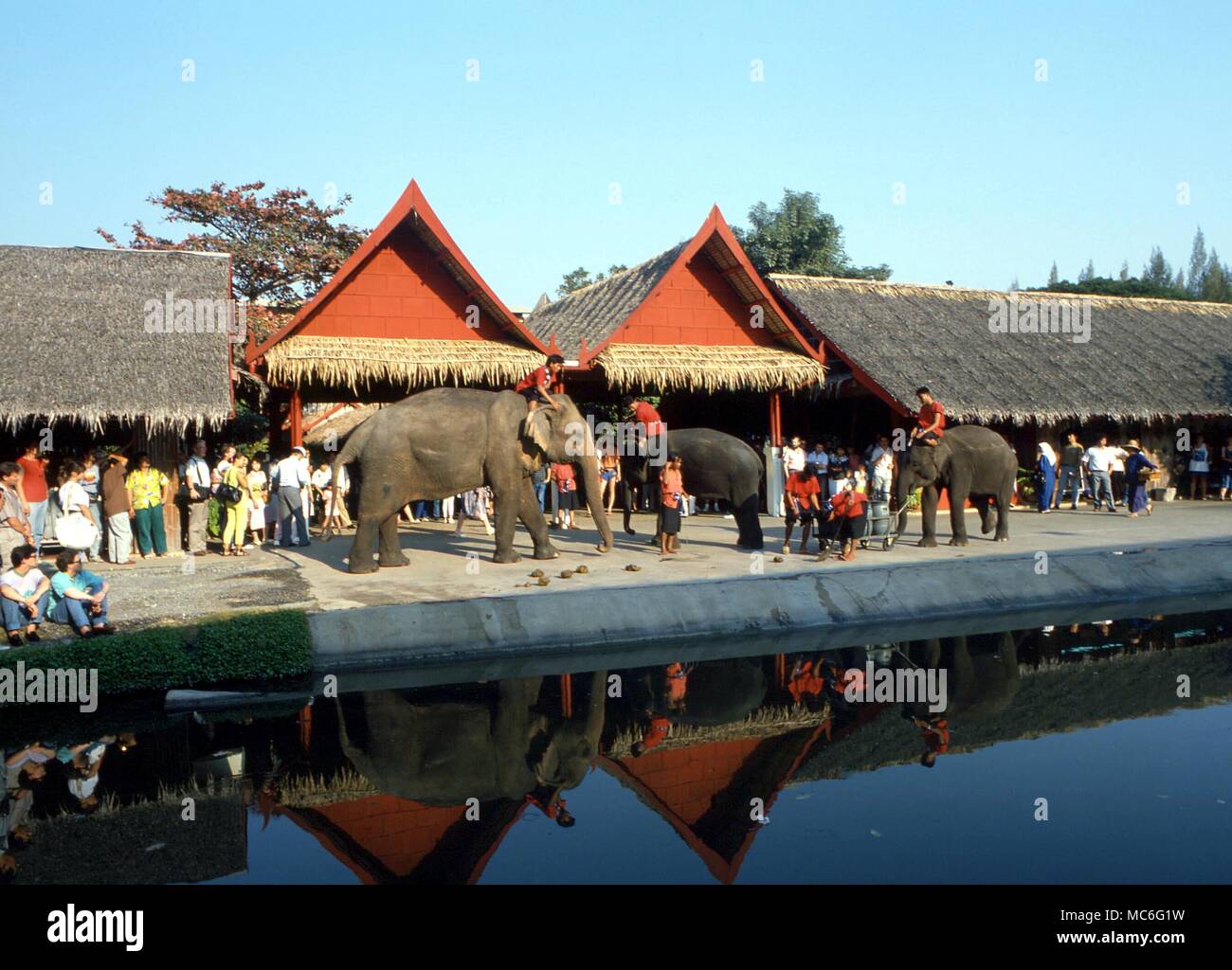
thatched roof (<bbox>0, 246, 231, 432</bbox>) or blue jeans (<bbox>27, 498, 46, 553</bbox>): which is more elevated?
thatched roof (<bbox>0, 246, 231, 432</bbox>)

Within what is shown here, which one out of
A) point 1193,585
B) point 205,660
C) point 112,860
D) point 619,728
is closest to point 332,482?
point 205,660

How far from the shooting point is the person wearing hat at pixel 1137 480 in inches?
758

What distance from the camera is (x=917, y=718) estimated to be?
7652mm

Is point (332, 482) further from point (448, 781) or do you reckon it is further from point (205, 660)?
point (448, 781)

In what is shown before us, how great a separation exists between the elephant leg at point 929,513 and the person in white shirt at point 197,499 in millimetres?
10132

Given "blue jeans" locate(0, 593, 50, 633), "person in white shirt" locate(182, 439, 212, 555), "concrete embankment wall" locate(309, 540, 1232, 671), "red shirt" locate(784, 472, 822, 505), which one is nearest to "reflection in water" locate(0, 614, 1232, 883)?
"concrete embankment wall" locate(309, 540, 1232, 671)

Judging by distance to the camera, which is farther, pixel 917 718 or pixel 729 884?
pixel 917 718

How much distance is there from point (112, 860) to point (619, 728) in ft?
10.9

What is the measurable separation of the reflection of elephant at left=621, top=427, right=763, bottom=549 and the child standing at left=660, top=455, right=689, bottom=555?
440mm

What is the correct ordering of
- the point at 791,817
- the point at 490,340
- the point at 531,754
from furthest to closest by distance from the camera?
the point at 490,340 < the point at 531,754 < the point at 791,817

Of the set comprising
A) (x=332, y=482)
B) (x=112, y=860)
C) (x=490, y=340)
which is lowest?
(x=112, y=860)

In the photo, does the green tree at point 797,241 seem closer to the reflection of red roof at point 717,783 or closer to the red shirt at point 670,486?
the red shirt at point 670,486

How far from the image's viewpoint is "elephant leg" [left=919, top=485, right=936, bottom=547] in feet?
48.8

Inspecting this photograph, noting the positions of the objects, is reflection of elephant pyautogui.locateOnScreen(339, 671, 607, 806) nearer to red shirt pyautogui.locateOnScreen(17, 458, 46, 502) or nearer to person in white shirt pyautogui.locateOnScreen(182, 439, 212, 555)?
red shirt pyautogui.locateOnScreen(17, 458, 46, 502)
